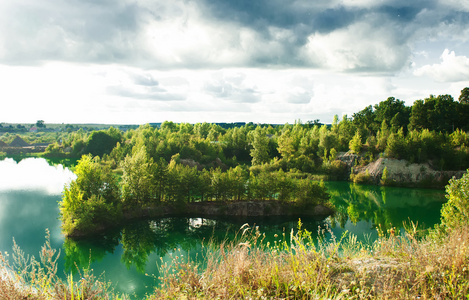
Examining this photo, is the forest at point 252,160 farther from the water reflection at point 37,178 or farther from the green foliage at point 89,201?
the water reflection at point 37,178

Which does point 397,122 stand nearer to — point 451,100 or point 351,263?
point 451,100

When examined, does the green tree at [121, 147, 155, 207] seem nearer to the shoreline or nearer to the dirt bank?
the shoreline

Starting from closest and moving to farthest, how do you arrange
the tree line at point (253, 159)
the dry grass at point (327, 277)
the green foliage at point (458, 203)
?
the dry grass at point (327, 277), the green foliage at point (458, 203), the tree line at point (253, 159)

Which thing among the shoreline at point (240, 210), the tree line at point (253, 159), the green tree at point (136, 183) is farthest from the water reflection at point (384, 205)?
the green tree at point (136, 183)

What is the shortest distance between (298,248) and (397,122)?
63.1 meters

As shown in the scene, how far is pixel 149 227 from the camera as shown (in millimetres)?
28531

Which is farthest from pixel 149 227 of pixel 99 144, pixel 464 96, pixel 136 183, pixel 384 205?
pixel 464 96

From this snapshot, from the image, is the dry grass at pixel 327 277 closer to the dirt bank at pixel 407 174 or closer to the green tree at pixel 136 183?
the green tree at pixel 136 183

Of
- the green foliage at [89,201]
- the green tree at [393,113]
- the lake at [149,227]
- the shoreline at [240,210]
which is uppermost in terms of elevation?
the green tree at [393,113]

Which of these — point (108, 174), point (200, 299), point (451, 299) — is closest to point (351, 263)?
point (451, 299)

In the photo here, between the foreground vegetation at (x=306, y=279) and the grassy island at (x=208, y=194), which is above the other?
the foreground vegetation at (x=306, y=279)

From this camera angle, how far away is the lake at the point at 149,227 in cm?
2126

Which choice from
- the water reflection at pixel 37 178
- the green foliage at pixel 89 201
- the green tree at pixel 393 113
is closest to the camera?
the green foliage at pixel 89 201

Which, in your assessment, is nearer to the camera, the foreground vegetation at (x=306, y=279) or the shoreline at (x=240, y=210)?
the foreground vegetation at (x=306, y=279)
